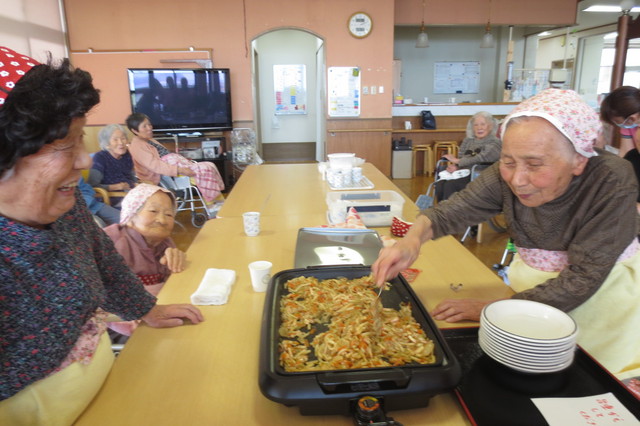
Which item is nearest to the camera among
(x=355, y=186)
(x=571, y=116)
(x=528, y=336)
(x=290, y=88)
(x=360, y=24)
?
(x=528, y=336)

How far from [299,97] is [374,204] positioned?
822cm

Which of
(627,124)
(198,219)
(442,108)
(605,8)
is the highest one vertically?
(605,8)

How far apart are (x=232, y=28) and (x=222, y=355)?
658 cm

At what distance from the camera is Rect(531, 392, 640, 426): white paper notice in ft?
2.62

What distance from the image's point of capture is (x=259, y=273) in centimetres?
142

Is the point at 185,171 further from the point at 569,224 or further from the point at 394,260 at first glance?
the point at 569,224

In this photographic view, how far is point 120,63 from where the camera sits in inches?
259

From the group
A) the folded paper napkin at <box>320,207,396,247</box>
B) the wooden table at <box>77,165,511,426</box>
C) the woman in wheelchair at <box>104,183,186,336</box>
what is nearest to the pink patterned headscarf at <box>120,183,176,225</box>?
the woman in wheelchair at <box>104,183,186,336</box>

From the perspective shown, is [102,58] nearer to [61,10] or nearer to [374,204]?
[61,10]

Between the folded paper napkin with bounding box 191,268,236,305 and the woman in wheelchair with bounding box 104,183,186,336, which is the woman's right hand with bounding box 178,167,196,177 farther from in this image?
the folded paper napkin with bounding box 191,268,236,305

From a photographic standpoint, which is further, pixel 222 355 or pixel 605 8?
pixel 605 8

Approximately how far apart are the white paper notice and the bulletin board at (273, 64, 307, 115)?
9512 millimetres

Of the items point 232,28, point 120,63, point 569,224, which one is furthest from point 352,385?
point 120,63

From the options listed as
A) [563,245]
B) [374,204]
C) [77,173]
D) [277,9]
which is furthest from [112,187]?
[277,9]
